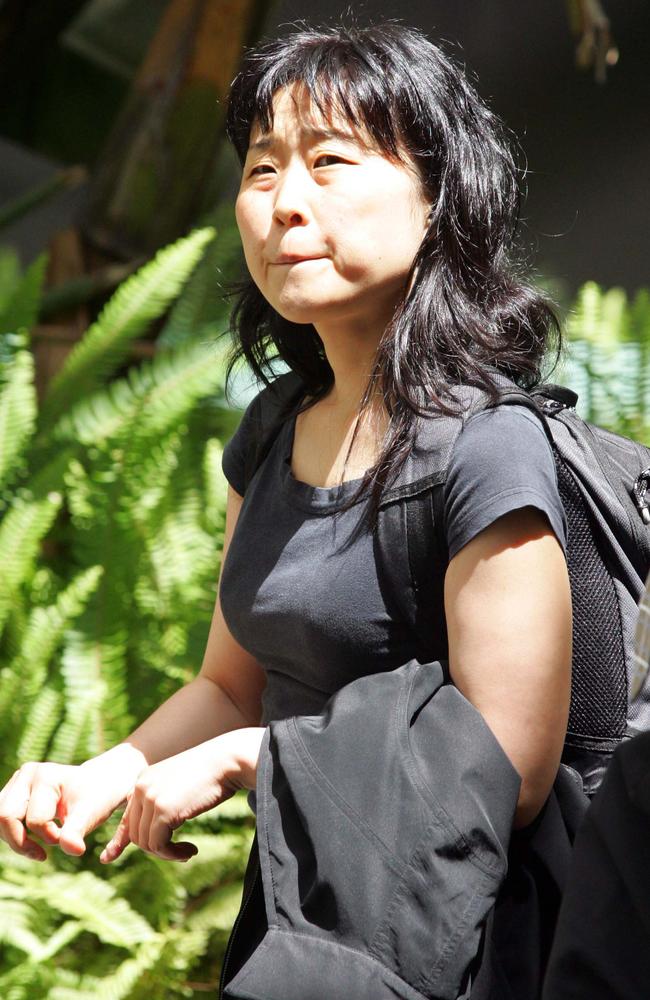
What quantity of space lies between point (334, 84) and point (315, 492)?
1.20ft

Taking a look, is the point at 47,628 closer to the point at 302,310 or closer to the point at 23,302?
the point at 23,302

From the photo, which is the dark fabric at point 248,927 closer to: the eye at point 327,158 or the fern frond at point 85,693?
the eye at point 327,158

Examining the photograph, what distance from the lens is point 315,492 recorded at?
3.44ft

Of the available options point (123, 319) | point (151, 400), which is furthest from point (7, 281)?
point (151, 400)

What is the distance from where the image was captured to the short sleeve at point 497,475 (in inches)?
34.0

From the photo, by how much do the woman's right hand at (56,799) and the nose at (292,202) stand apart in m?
0.54

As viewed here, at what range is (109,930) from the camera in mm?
2045

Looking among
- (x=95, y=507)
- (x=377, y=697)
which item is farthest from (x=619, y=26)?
(x=377, y=697)

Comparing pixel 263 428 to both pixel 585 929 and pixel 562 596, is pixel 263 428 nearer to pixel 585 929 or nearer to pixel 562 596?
pixel 562 596

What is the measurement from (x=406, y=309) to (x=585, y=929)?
1.85 feet

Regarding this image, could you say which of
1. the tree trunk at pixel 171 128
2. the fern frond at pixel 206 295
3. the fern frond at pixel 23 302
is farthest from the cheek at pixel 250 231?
the tree trunk at pixel 171 128

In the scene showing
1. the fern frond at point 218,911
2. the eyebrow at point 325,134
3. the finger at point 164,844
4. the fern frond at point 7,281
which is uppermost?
the eyebrow at point 325,134

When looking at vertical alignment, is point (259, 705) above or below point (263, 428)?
below

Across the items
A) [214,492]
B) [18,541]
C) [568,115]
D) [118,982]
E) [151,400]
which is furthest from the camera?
[568,115]
